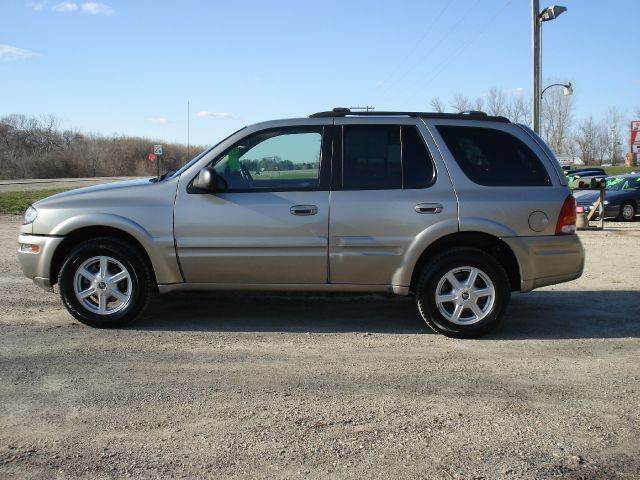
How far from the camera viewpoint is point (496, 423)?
143 inches

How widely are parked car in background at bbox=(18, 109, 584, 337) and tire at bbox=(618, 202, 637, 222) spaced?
48.2 feet

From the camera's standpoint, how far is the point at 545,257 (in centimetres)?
543

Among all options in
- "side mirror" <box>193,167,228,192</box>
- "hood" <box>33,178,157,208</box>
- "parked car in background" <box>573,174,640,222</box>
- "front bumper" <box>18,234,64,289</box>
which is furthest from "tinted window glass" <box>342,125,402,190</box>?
"parked car in background" <box>573,174,640,222</box>

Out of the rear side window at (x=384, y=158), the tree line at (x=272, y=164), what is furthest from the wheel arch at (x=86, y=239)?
the rear side window at (x=384, y=158)

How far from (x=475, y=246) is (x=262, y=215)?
194cm

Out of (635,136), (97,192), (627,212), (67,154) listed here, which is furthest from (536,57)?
(67,154)

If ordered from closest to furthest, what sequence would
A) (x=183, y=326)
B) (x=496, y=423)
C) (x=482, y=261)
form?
1. (x=496, y=423)
2. (x=482, y=261)
3. (x=183, y=326)

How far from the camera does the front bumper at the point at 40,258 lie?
5.57m

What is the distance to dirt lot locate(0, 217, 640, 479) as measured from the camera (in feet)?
10.4

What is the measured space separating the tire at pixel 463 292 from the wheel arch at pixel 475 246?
12cm

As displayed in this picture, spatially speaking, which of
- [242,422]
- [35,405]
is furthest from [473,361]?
[35,405]

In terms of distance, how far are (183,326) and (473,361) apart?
270cm

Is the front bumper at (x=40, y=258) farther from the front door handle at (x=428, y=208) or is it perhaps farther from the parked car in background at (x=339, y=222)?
the front door handle at (x=428, y=208)

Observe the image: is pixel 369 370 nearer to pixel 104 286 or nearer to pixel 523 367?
pixel 523 367
